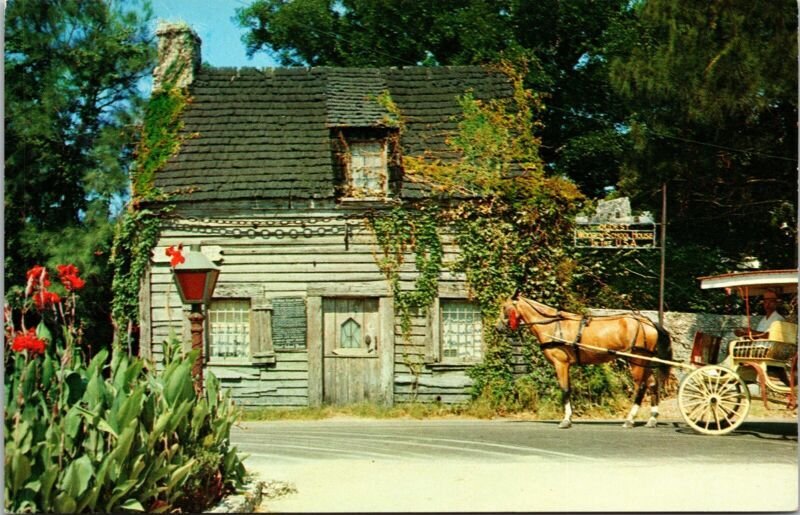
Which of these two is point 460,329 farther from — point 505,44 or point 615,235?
point 505,44

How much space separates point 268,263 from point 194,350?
288 centimetres

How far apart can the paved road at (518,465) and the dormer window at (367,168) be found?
252cm

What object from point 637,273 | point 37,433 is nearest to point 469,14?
point 637,273

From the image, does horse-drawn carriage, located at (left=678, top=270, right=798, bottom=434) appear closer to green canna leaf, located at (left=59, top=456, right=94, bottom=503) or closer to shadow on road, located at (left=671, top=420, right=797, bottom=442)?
shadow on road, located at (left=671, top=420, right=797, bottom=442)

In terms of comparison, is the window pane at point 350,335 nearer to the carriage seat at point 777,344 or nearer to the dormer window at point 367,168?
the dormer window at point 367,168

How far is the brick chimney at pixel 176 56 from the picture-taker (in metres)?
7.86

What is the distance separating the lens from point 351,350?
29.0ft

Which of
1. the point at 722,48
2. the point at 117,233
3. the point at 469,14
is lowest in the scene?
the point at 117,233

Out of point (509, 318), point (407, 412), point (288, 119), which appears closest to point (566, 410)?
point (509, 318)

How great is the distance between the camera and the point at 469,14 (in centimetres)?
841

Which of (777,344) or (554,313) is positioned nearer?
(777,344)

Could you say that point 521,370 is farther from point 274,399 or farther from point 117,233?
point 117,233

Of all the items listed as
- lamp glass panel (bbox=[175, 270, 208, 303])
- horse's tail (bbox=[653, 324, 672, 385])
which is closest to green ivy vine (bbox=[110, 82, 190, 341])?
lamp glass panel (bbox=[175, 270, 208, 303])

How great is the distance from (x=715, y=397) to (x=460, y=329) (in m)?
2.63
